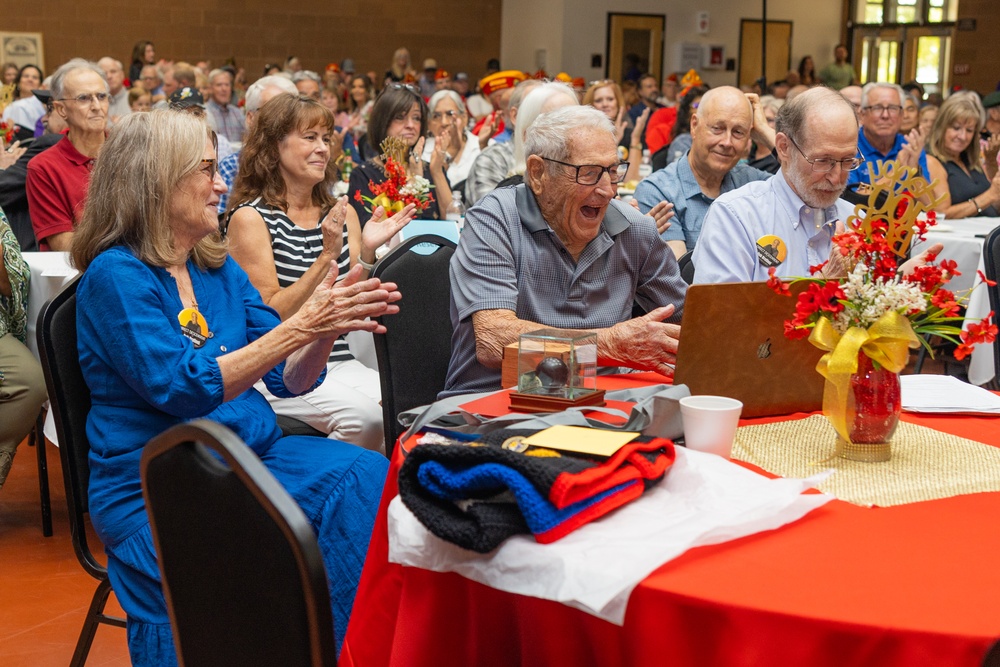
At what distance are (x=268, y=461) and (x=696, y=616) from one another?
1.39 metres

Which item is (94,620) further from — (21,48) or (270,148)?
(21,48)

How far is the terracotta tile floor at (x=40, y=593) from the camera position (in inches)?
109

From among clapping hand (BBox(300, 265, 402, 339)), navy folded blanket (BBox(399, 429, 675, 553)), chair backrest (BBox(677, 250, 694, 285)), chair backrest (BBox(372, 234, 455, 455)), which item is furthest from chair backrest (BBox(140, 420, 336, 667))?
chair backrest (BBox(677, 250, 694, 285))

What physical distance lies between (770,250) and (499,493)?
180 cm

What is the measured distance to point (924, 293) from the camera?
1.65 m

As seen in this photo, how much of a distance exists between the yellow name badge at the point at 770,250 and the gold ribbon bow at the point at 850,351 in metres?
1.23

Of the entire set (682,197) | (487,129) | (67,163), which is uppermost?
(487,129)

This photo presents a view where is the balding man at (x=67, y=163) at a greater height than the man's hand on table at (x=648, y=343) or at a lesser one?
greater

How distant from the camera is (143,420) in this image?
6.99 ft

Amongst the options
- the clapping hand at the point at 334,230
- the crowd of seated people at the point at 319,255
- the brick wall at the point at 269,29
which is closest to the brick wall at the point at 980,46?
the brick wall at the point at 269,29

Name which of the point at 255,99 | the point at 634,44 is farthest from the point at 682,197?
the point at 634,44

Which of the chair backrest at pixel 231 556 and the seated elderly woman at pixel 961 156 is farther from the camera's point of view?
the seated elderly woman at pixel 961 156

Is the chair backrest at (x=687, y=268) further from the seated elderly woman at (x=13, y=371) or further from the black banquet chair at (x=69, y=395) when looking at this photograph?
the seated elderly woman at (x=13, y=371)

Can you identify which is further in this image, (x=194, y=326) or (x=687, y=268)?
(x=687, y=268)
